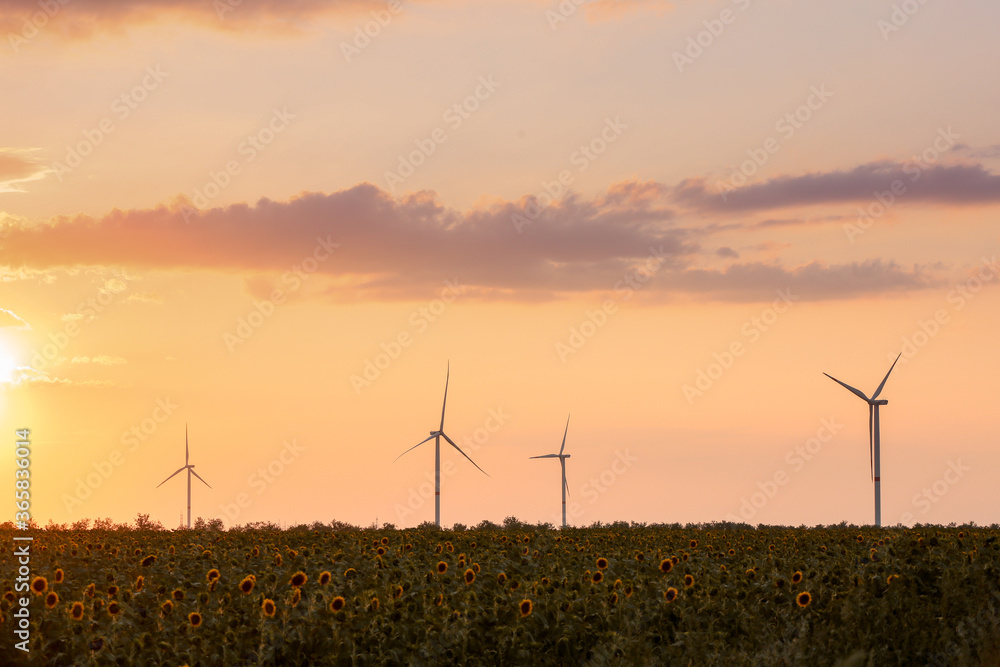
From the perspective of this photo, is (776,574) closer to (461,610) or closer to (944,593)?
(944,593)

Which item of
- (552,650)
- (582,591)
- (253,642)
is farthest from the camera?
(582,591)

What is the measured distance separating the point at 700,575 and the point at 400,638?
8.32 meters

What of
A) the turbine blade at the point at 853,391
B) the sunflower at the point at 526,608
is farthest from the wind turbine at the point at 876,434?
the sunflower at the point at 526,608

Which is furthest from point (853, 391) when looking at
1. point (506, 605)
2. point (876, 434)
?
point (506, 605)

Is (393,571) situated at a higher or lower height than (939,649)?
higher

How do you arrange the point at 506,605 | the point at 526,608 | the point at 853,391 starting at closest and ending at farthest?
the point at 526,608
the point at 506,605
the point at 853,391

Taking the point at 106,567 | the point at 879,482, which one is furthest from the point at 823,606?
the point at 879,482

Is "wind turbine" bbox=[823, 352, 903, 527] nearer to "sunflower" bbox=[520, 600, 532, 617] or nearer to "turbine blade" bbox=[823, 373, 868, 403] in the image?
"turbine blade" bbox=[823, 373, 868, 403]

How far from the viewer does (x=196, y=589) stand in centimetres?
1919

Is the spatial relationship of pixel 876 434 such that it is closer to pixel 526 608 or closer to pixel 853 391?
pixel 853 391

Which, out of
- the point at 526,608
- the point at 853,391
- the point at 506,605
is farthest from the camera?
the point at 853,391

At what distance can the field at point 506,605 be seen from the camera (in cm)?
1546

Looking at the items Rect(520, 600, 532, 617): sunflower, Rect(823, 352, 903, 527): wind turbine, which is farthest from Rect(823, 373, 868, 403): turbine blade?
Rect(520, 600, 532, 617): sunflower

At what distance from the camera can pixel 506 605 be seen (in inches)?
670
